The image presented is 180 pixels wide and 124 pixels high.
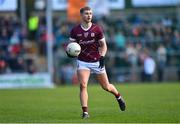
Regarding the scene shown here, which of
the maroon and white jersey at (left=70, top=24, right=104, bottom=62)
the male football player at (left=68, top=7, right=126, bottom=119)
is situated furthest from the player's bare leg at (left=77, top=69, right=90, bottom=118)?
the maroon and white jersey at (left=70, top=24, right=104, bottom=62)

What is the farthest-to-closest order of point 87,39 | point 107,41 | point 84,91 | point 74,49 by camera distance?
1. point 107,41
2. point 87,39
3. point 74,49
4. point 84,91

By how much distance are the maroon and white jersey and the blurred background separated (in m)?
18.6

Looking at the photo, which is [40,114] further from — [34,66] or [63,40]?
[63,40]

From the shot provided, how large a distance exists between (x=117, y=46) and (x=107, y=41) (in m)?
0.76

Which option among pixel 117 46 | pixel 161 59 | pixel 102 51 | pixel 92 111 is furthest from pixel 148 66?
pixel 102 51

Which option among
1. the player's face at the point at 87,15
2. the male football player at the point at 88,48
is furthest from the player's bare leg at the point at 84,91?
the player's face at the point at 87,15

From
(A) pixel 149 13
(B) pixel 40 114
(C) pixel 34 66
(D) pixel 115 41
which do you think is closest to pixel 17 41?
(C) pixel 34 66

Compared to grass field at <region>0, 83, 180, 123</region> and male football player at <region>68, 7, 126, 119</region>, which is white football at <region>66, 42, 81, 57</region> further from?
grass field at <region>0, 83, 180, 123</region>

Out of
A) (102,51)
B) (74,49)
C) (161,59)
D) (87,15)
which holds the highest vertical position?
(87,15)

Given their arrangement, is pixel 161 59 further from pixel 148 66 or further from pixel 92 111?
pixel 92 111

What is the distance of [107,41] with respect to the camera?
39.1 metres

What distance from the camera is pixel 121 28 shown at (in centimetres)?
3978

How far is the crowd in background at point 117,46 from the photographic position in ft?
123

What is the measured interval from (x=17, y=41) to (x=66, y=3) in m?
3.27
